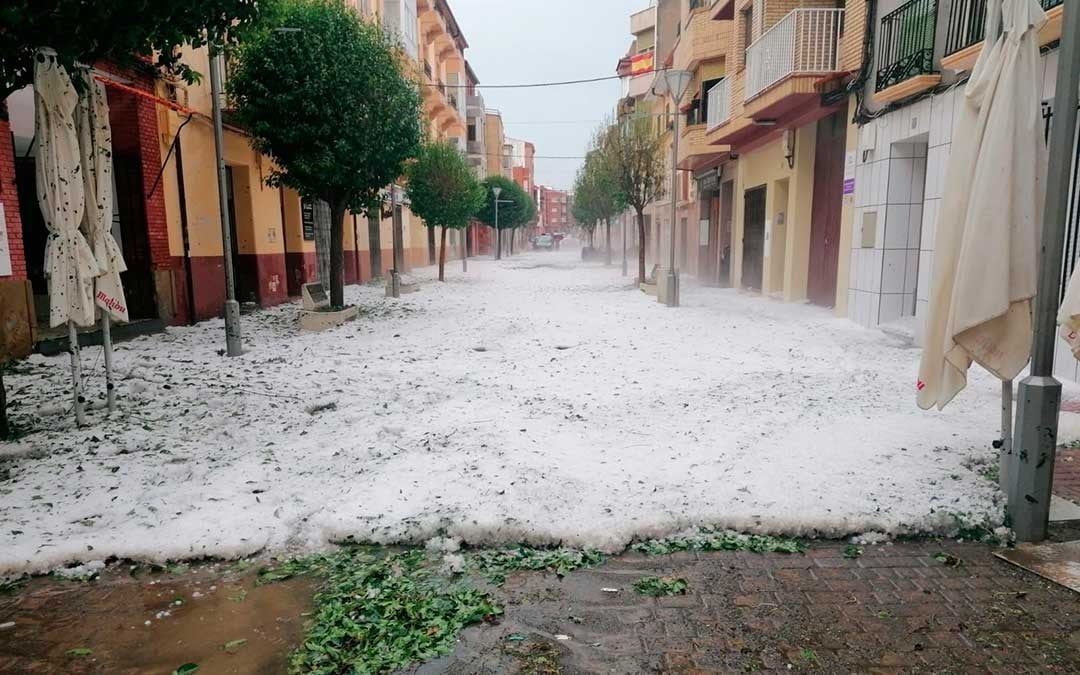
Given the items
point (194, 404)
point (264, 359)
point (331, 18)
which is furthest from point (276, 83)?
point (194, 404)

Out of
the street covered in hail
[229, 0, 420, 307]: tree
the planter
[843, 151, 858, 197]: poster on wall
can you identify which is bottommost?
the street covered in hail

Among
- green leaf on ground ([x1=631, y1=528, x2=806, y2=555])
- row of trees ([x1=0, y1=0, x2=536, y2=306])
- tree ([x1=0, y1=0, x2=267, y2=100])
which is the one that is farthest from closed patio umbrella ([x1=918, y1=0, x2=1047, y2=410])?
row of trees ([x1=0, y1=0, x2=536, y2=306])

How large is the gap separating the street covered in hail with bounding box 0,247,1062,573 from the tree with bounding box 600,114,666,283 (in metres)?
11.1

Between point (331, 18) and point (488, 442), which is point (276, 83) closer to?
point (331, 18)

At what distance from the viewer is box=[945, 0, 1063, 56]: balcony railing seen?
25.5 feet

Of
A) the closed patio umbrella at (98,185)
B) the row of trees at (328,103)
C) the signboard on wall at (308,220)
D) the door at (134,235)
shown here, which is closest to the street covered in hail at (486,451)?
the closed patio umbrella at (98,185)

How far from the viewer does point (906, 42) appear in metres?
9.37

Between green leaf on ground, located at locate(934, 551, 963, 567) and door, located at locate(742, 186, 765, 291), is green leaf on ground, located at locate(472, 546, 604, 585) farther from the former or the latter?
door, located at locate(742, 186, 765, 291)

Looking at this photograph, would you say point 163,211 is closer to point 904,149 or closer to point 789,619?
point 789,619

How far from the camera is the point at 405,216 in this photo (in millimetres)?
28484

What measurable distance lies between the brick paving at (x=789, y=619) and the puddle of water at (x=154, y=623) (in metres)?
0.74

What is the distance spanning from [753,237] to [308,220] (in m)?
11.6

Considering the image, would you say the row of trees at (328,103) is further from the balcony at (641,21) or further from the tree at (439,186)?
the balcony at (641,21)

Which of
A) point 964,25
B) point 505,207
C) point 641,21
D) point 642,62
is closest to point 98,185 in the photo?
point 964,25
